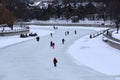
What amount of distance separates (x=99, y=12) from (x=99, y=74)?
96.6 m

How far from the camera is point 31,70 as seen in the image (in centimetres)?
2514

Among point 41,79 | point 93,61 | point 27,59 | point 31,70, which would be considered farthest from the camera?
point 27,59

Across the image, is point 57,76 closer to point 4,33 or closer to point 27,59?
point 27,59

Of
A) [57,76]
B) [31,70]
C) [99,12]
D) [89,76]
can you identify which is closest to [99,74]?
[89,76]

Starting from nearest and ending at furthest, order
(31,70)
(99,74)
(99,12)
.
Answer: (99,74) < (31,70) < (99,12)

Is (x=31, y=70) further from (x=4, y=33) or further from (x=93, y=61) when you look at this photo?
(x=4, y=33)

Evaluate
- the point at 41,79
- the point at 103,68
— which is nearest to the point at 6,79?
the point at 41,79

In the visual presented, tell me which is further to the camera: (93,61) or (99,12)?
(99,12)

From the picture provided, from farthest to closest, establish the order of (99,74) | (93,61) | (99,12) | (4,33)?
(99,12) → (4,33) → (93,61) → (99,74)

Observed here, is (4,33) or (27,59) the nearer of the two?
(27,59)

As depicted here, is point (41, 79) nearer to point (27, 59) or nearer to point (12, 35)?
point (27, 59)

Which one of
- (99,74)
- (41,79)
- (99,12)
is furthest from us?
(99,12)

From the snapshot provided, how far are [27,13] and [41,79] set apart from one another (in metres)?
104

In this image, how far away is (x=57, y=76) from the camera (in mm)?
22594
